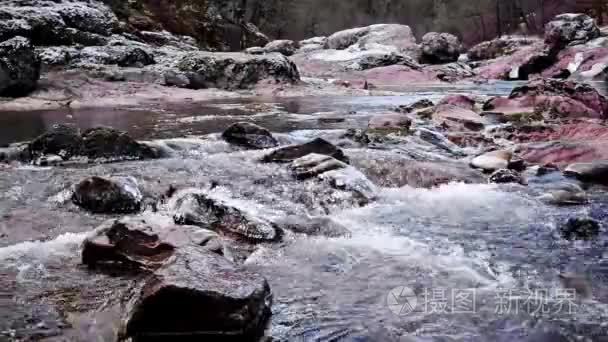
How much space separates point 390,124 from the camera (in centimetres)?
930

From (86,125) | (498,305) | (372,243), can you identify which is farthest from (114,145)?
(498,305)

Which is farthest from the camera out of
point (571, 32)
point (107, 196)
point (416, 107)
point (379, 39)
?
point (379, 39)

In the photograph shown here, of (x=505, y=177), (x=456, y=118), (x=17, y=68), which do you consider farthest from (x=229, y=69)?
(x=505, y=177)

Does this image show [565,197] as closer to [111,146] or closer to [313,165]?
[313,165]

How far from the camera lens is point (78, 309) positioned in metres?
2.78

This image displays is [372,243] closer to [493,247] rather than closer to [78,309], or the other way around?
[493,247]

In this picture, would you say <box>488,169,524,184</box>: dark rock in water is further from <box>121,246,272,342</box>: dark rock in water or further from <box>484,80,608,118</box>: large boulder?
<box>484,80,608,118</box>: large boulder

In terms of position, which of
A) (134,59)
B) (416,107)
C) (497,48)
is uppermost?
(497,48)

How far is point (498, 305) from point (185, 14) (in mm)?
28006

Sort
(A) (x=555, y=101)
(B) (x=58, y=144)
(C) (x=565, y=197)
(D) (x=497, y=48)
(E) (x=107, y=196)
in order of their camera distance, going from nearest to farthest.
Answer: (E) (x=107, y=196)
(C) (x=565, y=197)
(B) (x=58, y=144)
(A) (x=555, y=101)
(D) (x=497, y=48)

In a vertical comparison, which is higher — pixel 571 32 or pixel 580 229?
pixel 571 32

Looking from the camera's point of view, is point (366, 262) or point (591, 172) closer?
point (366, 262)

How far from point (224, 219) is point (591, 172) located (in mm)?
3994

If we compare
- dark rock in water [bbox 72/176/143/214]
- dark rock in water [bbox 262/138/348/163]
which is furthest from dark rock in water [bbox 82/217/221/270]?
dark rock in water [bbox 262/138/348/163]
